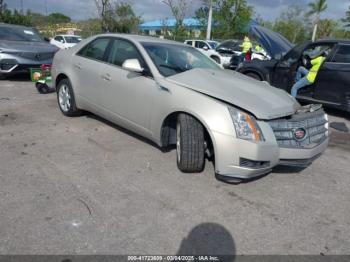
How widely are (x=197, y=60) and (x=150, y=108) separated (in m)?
1.30

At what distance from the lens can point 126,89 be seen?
4.14 meters

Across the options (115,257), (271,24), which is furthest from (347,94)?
(271,24)

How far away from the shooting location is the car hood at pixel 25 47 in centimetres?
841

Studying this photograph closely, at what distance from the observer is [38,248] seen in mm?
2328

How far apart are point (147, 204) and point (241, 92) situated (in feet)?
5.31

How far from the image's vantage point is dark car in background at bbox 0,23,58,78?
27.3 feet

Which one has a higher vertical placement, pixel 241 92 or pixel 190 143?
pixel 241 92

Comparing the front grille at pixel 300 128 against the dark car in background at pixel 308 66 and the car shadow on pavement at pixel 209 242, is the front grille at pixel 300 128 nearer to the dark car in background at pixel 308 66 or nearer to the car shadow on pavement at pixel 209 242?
the car shadow on pavement at pixel 209 242

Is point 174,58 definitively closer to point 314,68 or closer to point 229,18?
point 314,68

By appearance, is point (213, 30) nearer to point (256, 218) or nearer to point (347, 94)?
point (347, 94)

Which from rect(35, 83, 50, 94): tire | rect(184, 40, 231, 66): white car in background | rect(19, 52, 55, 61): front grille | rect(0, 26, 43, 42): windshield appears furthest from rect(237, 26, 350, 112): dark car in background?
rect(184, 40, 231, 66): white car in background

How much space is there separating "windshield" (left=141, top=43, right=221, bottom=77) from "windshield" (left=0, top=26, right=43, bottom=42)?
6.88 meters

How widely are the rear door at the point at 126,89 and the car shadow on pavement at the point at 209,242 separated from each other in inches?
65.3

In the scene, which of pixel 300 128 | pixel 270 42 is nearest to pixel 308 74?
pixel 270 42
